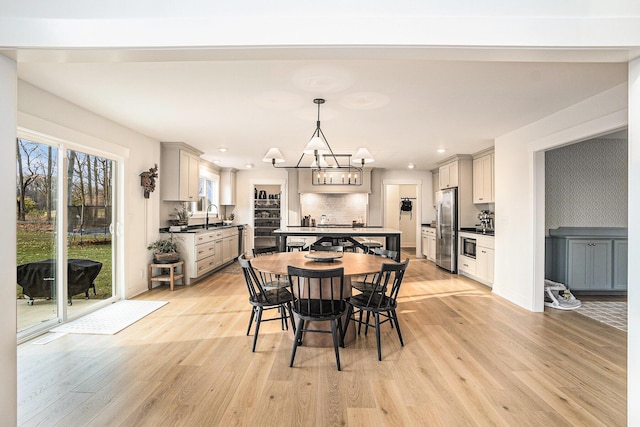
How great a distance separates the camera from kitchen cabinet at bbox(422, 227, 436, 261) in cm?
809

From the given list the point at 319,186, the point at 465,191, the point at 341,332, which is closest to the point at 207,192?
the point at 319,186

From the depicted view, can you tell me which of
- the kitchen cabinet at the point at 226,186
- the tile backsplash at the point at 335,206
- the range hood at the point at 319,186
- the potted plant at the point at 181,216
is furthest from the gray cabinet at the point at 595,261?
the kitchen cabinet at the point at 226,186

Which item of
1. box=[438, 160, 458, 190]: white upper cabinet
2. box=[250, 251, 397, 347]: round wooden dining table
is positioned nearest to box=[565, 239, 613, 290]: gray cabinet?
box=[438, 160, 458, 190]: white upper cabinet

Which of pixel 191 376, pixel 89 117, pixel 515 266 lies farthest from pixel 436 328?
pixel 89 117

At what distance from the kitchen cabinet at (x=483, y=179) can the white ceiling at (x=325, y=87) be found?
1.06 m

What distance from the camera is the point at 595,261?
16.4ft

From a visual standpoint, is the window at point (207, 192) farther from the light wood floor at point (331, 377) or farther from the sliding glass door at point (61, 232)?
the light wood floor at point (331, 377)

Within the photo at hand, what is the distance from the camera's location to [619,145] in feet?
17.0

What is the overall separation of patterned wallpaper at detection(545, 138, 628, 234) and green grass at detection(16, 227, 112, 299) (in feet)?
21.0

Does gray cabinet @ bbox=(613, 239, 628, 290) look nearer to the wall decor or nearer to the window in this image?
the wall decor

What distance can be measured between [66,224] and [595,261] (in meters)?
6.98

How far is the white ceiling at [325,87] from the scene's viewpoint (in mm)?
1772

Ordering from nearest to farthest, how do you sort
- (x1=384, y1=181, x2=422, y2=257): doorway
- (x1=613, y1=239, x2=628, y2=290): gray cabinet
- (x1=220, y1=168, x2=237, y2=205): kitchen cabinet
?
(x1=613, y1=239, x2=628, y2=290): gray cabinet, (x1=220, y1=168, x2=237, y2=205): kitchen cabinet, (x1=384, y1=181, x2=422, y2=257): doorway

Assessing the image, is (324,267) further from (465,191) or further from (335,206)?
(335,206)
